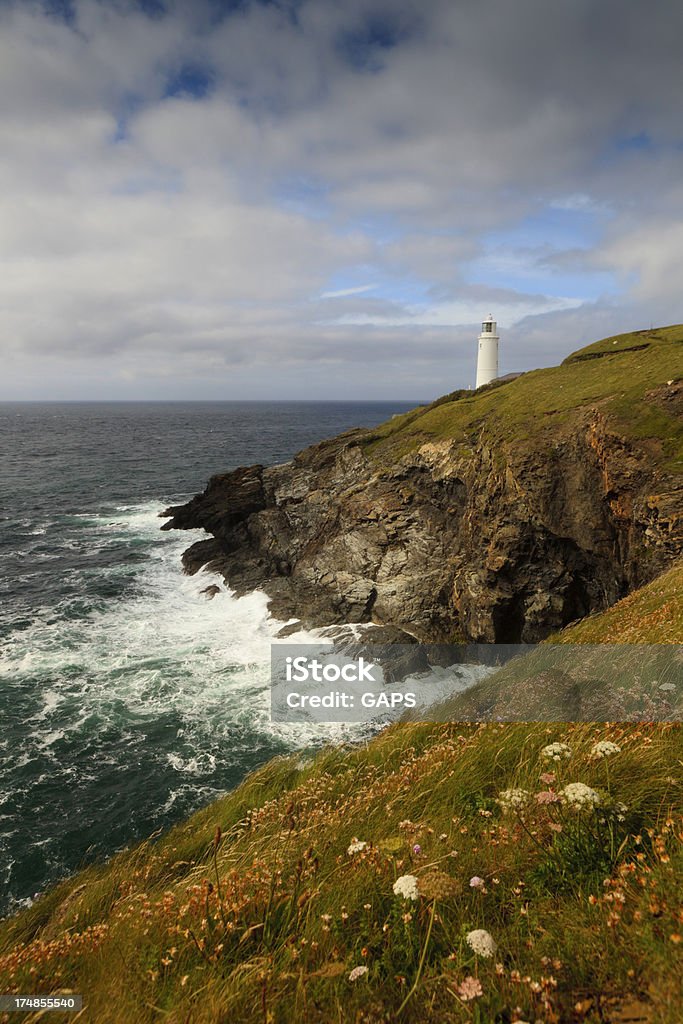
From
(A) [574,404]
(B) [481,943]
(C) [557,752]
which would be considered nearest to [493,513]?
(A) [574,404]

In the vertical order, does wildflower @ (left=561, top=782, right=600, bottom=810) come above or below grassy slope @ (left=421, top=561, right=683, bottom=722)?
above

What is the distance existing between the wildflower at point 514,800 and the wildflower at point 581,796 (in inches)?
24.7

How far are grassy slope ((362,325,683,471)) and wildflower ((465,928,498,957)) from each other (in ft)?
69.3

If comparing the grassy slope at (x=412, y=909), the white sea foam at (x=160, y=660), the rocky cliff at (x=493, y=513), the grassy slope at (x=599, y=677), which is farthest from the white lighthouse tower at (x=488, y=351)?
the grassy slope at (x=412, y=909)

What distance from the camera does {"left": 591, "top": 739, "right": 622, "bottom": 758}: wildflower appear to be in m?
4.61

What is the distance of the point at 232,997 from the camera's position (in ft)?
9.55

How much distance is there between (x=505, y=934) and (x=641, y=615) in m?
9.49

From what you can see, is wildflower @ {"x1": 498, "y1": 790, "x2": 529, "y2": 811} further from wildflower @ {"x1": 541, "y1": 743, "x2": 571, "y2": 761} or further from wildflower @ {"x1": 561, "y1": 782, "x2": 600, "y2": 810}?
wildflower @ {"x1": 561, "y1": 782, "x2": 600, "y2": 810}

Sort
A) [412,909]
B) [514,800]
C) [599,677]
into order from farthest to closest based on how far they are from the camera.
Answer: [599,677], [514,800], [412,909]

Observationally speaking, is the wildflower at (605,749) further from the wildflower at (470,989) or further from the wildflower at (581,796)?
the wildflower at (470,989)

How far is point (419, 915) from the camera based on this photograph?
3.41 meters

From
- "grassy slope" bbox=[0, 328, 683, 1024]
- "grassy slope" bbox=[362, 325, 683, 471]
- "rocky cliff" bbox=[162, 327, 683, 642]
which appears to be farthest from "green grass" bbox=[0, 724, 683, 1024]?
"grassy slope" bbox=[362, 325, 683, 471]

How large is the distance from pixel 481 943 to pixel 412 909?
64 cm

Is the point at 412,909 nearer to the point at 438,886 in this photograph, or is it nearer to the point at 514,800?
the point at 438,886
